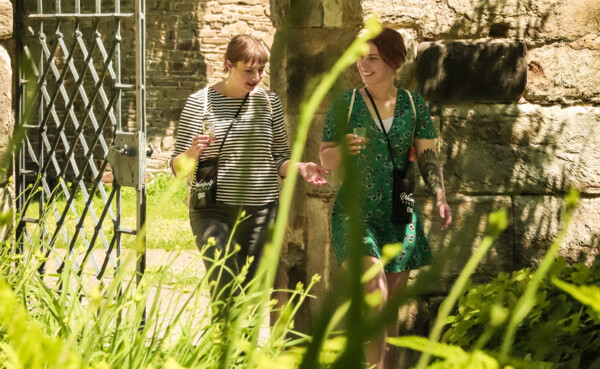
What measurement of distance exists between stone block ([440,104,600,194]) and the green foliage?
14.6 inches

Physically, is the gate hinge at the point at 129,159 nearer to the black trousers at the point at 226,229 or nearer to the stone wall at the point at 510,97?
the black trousers at the point at 226,229

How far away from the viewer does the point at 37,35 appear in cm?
464

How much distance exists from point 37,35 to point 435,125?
198cm

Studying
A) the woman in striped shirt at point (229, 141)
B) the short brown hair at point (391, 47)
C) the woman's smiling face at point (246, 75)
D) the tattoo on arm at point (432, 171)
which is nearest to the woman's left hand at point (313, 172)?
the woman in striped shirt at point (229, 141)

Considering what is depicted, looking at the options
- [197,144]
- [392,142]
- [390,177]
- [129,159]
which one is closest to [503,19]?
[392,142]

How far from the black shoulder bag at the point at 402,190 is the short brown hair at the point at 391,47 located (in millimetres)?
148

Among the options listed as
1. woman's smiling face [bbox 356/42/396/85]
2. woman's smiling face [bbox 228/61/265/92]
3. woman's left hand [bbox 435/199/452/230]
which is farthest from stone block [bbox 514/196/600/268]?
woman's smiling face [bbox 228/61/265/92]

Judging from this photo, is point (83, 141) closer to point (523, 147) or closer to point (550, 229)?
point (523, 147)

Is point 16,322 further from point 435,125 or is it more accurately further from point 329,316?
point 435,125

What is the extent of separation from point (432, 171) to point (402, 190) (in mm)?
137

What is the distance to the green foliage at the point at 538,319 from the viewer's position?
282 cm

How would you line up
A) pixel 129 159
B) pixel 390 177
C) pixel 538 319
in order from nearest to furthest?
pixel 538 319, pixel 390 177, pixel 129 159

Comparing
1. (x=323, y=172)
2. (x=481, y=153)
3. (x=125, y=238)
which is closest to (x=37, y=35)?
(x=323, y=172)

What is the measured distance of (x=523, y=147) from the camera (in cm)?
398
